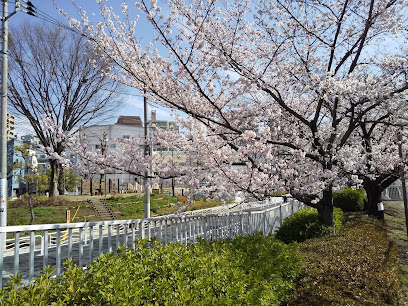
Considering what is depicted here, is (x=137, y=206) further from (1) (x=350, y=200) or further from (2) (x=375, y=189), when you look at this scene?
(2) (x=375, y=189)

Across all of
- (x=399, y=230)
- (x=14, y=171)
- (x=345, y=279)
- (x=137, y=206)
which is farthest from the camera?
(x=14, y=171)

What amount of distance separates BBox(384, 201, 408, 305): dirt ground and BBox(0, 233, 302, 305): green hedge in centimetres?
277

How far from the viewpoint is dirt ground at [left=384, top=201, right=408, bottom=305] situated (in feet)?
24.3

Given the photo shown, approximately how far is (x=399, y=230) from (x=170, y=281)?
42.3 feet

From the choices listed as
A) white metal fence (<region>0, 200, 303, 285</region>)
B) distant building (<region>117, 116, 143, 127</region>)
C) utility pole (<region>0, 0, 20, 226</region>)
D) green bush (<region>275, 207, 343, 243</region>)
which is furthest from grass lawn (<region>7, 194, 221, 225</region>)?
distant building (<region>117, 116, 143, 127</region>)

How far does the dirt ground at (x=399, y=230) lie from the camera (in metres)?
7.40

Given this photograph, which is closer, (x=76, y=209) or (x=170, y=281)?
(x=170, y=281)

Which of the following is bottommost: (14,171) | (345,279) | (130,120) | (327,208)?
(345,279)

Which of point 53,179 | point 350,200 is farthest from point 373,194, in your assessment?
point 53,179

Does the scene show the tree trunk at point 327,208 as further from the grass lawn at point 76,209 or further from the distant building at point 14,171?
the distant building at point 14,171

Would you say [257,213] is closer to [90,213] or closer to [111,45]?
[111,45]

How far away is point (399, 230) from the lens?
42.0 feet

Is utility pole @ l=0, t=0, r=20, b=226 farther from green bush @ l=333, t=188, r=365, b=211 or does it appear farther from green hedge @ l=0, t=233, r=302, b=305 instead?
green bush @ l=333, t=188, r=365, b=211

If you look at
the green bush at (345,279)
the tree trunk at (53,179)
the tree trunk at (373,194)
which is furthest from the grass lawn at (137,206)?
the green bush at (345,279)
